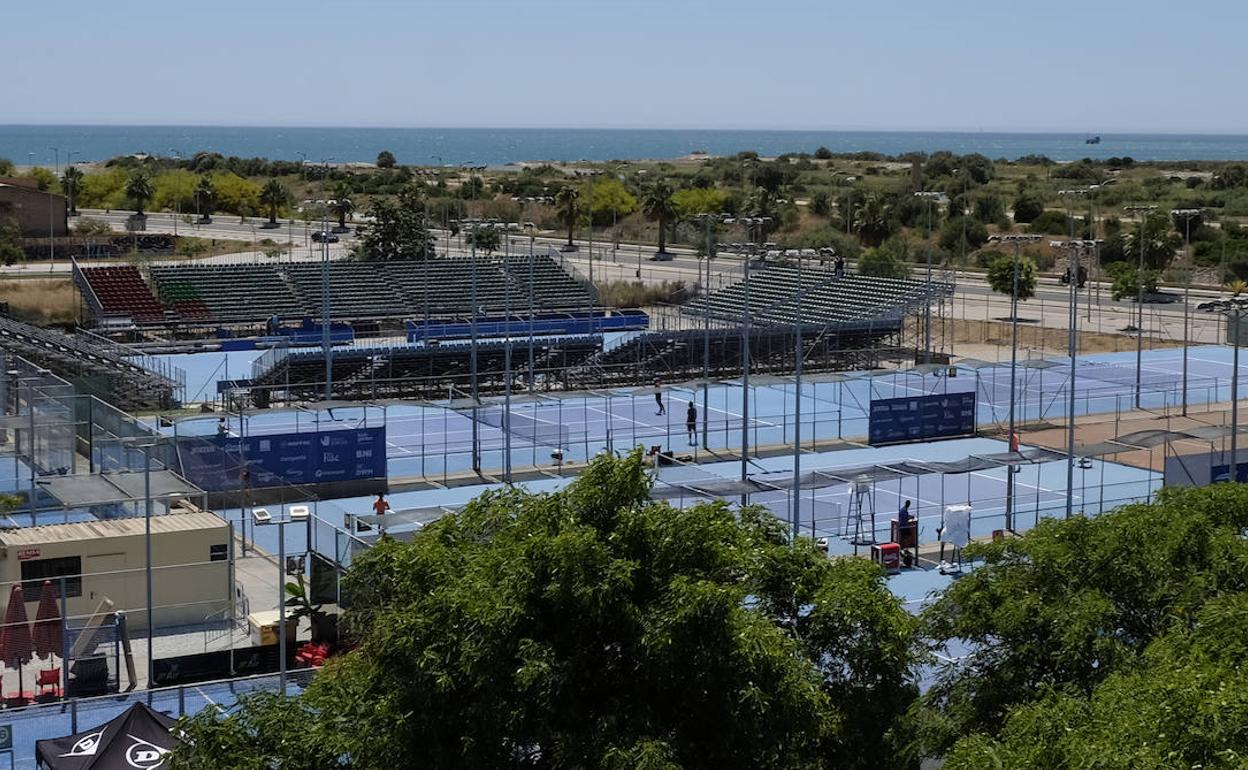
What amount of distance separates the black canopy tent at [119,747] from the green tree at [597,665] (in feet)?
8.32

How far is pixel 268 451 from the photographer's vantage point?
40969 millimetres

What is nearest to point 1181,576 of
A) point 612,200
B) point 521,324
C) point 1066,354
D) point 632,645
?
point 632,645

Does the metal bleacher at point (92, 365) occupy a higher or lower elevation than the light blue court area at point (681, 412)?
higher

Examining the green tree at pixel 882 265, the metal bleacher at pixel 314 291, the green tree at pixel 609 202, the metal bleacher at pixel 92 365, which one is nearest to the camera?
the metal bleacher at pixel 92 365

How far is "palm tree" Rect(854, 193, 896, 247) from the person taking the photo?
345ft

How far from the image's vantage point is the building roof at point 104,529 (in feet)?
97.6

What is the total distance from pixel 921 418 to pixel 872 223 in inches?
2252

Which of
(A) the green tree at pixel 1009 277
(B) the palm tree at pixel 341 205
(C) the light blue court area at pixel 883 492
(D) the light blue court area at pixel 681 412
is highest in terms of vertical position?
(B) the palm tree at pixel 341 205

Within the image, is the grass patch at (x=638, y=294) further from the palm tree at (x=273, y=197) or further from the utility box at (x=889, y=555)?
the utility box at (x=889, y=555)

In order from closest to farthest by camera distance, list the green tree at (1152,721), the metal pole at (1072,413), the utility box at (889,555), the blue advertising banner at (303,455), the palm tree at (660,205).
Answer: the green tree at (1152,721)
the utility box at (889,555)
the metal pole at (1072,413)
the blue advertising banner at (303,455)
the palm tree at (660,205)

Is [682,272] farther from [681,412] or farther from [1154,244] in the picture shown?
[681,412]

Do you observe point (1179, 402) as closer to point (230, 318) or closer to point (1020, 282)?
point (1020, 282)

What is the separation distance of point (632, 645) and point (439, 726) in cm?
202

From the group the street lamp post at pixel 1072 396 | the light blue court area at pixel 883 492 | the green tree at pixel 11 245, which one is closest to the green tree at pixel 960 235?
the green tree at pixel 11 245
